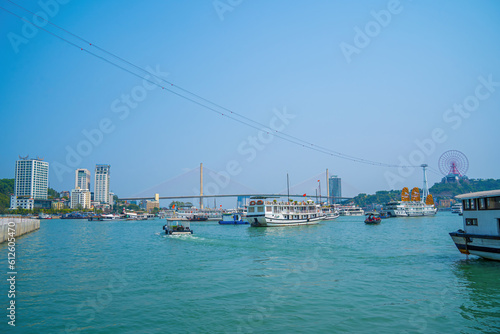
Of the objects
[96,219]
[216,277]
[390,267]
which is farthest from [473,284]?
[96,219]

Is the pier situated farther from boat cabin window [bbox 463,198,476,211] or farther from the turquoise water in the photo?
boat cabin window [bbox 463,198,476,211]

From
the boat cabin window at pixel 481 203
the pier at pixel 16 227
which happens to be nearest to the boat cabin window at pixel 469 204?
the boat cabin window at pixel 481 203

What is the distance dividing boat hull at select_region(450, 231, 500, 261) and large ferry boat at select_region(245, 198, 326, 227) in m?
35.0


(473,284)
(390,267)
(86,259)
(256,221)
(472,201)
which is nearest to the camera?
(473,284)

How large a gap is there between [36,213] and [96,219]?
41.1 m

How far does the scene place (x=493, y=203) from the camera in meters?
18.0

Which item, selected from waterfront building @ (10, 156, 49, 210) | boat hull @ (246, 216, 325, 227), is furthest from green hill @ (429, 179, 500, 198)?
waterfront building @ (10, 156, 49, 210)

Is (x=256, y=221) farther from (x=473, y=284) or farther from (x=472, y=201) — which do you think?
(x=473, y=284)

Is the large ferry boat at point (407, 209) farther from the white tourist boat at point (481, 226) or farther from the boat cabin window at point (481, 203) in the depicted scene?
the boat cabin window at point (481, 203)

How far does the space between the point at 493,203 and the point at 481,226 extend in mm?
1414

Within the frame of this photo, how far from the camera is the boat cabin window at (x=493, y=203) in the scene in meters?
17.8

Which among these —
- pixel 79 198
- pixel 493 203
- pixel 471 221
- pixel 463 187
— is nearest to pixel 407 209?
pixel 471 221

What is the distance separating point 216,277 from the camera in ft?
52.2

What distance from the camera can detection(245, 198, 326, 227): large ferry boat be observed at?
176 feet
